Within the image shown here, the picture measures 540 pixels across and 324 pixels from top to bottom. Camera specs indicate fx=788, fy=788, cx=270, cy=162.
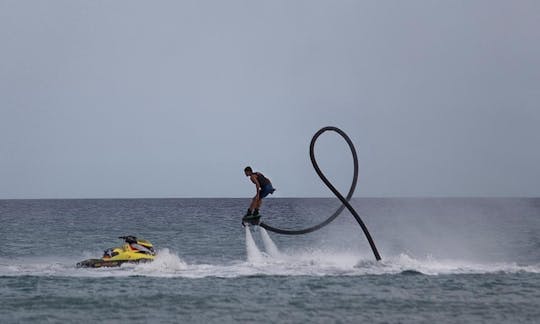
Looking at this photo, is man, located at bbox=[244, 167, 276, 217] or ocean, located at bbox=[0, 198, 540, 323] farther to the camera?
man, located at bbox=[244, 167, 276, 217]

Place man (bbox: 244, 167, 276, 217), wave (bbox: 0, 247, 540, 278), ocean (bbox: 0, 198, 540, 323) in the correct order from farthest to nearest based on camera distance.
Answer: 1. wave (bbox: 0, 247, 540, 278)
2. man (bbox: 244, 167, 276, 217)
3. ocean (bbox: 0, 198, 540, 323)

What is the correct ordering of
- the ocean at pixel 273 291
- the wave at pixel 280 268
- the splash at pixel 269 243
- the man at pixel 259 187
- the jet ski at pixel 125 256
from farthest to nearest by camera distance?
the jet ski at pixel 125 256 → the splash at pixel 269 243 → the wave at pixel 280 268 → the man at pixel 259 187 → the ocean at pixel 273 291

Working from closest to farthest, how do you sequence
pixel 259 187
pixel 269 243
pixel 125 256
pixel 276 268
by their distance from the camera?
1. pixel 259 187
2. pixel 125 256
3. pixel 276 268
4. pixel 269 243

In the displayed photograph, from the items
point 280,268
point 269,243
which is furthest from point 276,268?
point 269,243

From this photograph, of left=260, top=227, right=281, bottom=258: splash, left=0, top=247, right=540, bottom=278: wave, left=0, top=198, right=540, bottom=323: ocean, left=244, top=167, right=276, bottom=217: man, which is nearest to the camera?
left=0, top=198, right=540, bottom=323: ocean

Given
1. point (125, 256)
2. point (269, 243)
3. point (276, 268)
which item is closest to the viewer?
point (125, 256)

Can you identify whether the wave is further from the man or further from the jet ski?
the man

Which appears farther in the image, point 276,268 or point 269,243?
point 269,243

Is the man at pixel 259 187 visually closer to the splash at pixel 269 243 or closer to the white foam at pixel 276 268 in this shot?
the splash at pixel 269 243

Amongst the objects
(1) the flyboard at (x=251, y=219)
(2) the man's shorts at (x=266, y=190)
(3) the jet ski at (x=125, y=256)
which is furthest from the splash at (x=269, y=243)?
(3) the jet ski at (x=125, y=256)

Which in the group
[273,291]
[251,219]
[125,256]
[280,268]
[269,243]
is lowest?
[273,291]

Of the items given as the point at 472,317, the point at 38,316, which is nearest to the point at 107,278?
the point at 38,316

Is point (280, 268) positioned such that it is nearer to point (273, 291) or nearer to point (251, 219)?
point (273, 291)

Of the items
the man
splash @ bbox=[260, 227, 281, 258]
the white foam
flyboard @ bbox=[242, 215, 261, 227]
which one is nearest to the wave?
the white foam
